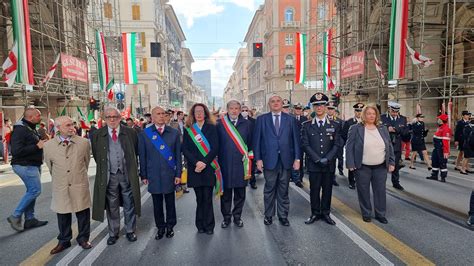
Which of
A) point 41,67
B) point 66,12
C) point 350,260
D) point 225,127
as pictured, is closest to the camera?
point 350,260

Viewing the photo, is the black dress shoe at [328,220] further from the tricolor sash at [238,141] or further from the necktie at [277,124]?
the necktie at [277,124]

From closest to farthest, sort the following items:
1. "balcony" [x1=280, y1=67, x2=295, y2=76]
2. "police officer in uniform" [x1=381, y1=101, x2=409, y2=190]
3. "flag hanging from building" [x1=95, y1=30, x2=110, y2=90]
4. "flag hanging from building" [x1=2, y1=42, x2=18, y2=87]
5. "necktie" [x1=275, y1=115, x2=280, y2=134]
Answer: "necktie" [x1=275, y1=115, x2=280, y2=134]
"police officer in uniform" [x1=381, y1=101, x2=409, y2=190]
"flag hanging from building" [x1=2, y1=42, x2=18, y2=87]
"flag hanging from building" [x1=95, y1=30, x2=110, y2=90]
"balcony" [x1=280, y1=67, x2=295, y2=76]

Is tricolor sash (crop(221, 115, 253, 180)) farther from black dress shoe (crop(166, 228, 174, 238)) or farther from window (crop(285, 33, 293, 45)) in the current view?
window (crop(285, 33, 293, 45))

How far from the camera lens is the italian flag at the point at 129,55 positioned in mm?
20797

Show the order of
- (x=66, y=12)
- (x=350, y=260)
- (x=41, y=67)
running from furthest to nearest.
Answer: (x=66, y=12) < (x=41, y=67) < (x=350, y=260)

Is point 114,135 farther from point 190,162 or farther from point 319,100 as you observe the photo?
point 319,100

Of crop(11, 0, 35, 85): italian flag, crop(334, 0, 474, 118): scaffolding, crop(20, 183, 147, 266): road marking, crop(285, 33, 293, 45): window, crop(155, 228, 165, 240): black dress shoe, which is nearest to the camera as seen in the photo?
crop(20, 183, 147, 266): road marking

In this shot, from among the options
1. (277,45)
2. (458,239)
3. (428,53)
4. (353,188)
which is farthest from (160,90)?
(458,239)

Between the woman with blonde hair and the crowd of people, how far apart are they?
15 mm

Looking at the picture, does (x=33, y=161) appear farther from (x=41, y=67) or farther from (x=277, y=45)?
(x=277, y=45)

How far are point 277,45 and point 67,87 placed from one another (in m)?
38.7

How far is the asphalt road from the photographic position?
11.9ft

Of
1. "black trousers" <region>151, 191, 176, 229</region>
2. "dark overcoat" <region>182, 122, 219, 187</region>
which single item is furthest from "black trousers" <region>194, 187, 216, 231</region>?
"black trousers" <region>151, 191, 176, 229</region>

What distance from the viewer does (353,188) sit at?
7086mm
